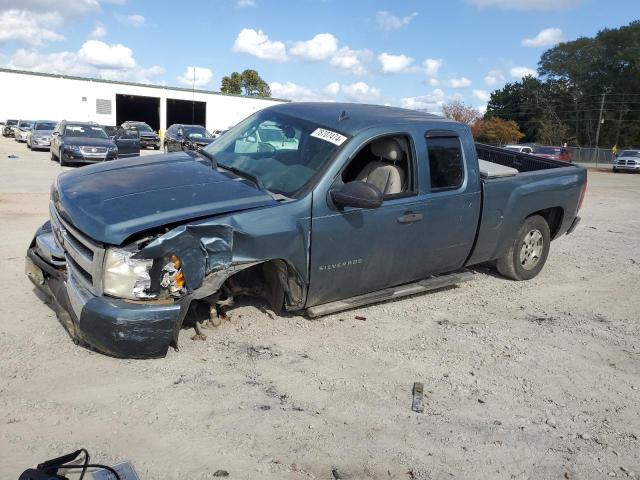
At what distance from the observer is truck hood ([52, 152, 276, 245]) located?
11.5ft

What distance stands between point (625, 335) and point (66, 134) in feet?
62.1

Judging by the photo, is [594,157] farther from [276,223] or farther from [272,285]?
[276,223]

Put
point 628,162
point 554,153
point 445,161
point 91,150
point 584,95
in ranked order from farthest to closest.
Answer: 1. point 584,95
2. point 628,162
3. point 554,153
4. point 91,150
5. point 445,161

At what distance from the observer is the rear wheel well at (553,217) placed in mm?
6570

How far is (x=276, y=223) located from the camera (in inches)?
154

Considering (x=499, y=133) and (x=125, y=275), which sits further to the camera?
(x=499, y=133)

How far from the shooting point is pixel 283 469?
279 centimetres

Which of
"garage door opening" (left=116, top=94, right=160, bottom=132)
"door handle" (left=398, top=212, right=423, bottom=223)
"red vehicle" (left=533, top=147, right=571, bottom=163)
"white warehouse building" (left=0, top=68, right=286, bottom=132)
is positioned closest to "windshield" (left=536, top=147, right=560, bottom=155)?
"red vehicle" (left=533, top=147, right=571, bottom=163)

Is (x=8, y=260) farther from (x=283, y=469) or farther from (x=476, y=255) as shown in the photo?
(x=476, y=255)

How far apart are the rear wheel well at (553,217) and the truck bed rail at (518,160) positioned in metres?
0.59

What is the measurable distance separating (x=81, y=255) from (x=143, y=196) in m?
0.57

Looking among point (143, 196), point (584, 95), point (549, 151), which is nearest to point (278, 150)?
point (143, 196)

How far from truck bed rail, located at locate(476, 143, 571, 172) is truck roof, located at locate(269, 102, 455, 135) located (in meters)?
2.26

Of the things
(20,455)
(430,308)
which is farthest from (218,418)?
(430,308)
